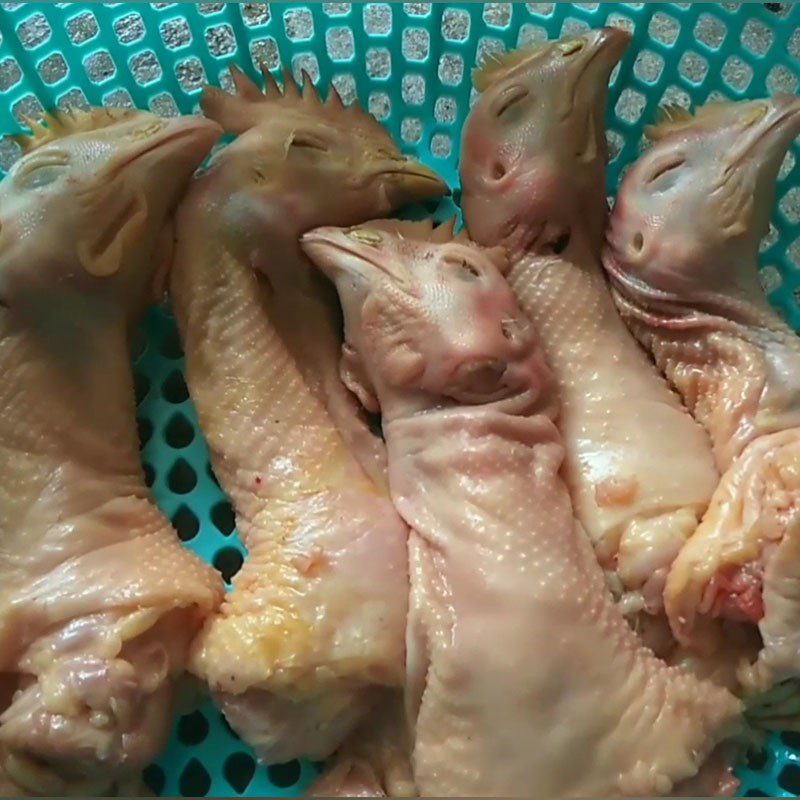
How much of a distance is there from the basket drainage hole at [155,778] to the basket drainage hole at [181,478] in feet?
0.85

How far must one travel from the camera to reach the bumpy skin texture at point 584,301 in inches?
38.0

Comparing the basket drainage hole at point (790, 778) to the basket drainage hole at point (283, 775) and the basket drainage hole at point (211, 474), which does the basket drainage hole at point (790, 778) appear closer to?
the basket drainage hole at point (283, 775)

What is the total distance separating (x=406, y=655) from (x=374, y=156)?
0.49 m

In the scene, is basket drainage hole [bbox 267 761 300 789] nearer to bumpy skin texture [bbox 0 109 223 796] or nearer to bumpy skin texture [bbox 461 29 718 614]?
bumpy skin texture [bbox 0 109 223 796]

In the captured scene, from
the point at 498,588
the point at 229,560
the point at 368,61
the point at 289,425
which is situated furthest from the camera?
the point at 368,61

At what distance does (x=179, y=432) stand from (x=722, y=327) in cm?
54

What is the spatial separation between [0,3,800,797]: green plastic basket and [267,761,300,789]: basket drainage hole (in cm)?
28

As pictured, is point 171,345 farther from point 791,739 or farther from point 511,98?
point 791,739

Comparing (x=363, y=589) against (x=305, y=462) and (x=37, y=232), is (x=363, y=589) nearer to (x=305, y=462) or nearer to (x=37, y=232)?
(x=305, y=462)

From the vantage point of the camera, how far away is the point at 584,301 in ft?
3.52

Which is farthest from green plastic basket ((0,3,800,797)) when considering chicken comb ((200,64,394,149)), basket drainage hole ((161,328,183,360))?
chicken comb ((200,64,394,149))

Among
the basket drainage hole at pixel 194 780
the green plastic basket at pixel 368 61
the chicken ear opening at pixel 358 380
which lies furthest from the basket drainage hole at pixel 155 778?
the chicken ear opening at pixel 358 380

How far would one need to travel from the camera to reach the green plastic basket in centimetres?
120

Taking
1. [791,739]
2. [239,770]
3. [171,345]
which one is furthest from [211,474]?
[791,739]
